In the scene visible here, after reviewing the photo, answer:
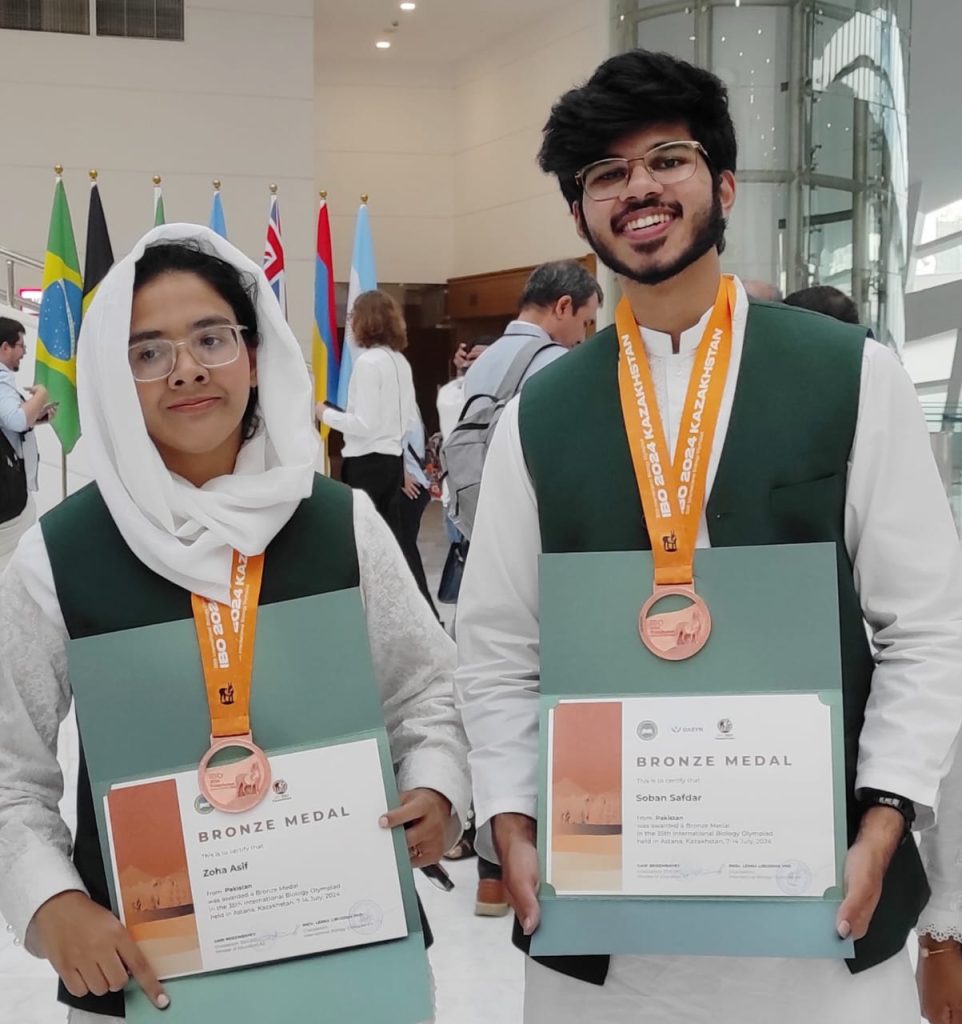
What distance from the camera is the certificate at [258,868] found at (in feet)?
4.32

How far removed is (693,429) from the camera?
4.57 feet

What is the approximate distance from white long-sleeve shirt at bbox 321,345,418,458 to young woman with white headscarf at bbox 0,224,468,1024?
4.50 meters

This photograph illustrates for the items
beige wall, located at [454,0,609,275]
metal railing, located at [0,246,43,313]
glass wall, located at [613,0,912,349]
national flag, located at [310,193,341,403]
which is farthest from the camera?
beige wall, located at [454,0,609,275]

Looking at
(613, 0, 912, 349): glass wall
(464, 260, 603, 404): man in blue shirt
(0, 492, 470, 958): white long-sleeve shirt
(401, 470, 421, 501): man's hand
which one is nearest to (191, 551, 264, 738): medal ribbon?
(0, 492, 470, 958): white long-sleeve shirt

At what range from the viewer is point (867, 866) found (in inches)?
50.1

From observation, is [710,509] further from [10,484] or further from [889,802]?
[10,484]

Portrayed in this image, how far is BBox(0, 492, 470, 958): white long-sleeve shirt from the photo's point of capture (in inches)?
53.9

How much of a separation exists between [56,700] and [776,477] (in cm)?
88

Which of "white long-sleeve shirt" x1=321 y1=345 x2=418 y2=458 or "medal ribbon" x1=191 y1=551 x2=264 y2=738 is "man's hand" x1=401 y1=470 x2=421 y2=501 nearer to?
"white long-sleeve shirt" x1=321 y1=345 x2=418 y2=458

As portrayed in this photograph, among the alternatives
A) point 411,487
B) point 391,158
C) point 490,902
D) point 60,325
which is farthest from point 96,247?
point 490,902

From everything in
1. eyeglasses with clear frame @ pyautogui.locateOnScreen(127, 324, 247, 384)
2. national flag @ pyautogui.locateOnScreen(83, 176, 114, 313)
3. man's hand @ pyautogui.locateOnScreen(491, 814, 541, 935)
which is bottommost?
man's hand @ pyautogui.locateOnScreen(491, 814, 541, 935)

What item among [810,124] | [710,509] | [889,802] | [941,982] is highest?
[810,124]

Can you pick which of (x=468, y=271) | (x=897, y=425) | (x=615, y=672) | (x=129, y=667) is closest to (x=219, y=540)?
(x=129, y=667)

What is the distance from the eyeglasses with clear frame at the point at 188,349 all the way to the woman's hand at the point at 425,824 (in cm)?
57
